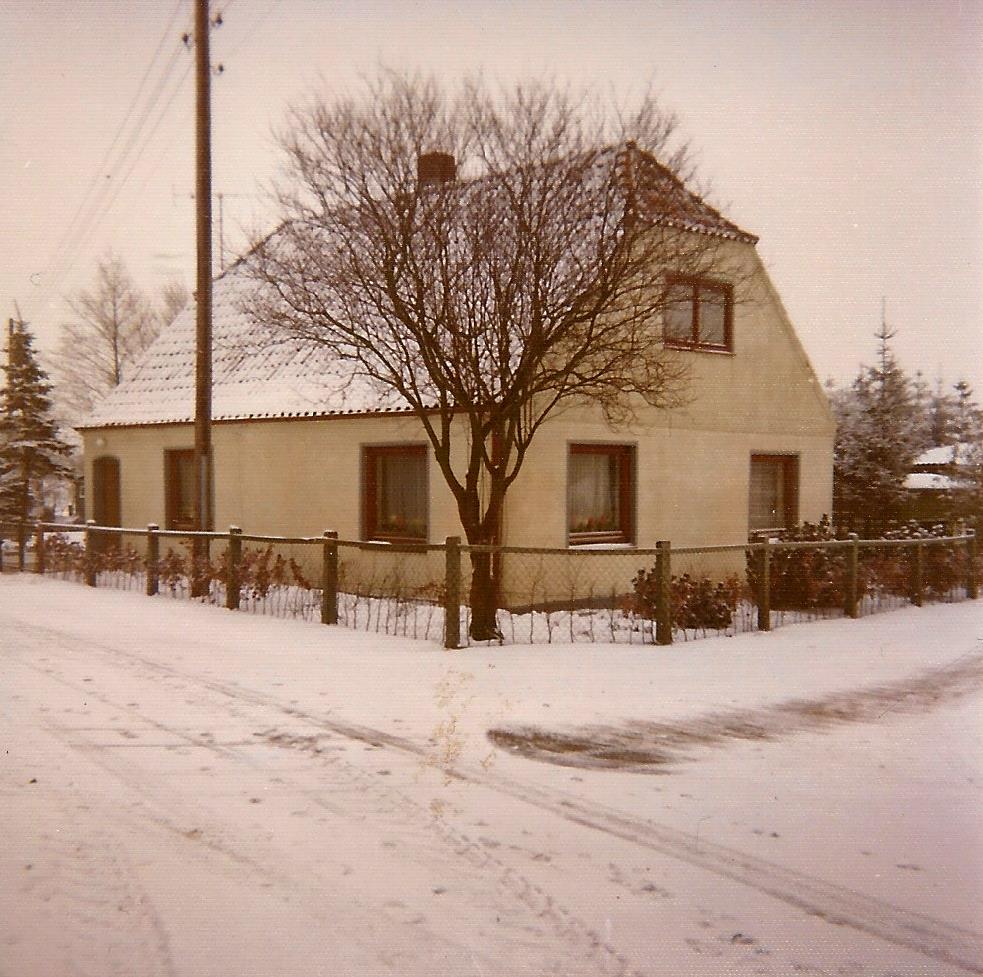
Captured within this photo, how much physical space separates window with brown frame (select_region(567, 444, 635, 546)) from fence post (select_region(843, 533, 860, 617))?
331cm

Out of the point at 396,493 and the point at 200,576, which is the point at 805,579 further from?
the point at 200,576

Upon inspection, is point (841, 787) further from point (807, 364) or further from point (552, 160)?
point (807, 364)

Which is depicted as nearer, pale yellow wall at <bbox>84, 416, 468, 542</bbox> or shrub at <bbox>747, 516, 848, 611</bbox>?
shrub at <bbox>747, 516, 848, 611</bbox>

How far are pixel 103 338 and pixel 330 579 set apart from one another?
36.0 meters

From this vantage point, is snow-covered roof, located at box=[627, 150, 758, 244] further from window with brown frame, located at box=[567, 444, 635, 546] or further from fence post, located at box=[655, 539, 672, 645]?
window with brown frame, located at box=[567, 444, 635, 546]

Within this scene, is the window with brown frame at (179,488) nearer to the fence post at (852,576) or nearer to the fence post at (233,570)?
the fence post at (233,570)

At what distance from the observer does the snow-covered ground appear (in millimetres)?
3725

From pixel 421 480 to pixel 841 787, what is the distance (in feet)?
31.5

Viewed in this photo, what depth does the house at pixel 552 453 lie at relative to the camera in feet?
44.8

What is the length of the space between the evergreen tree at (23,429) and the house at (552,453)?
23.8 ft

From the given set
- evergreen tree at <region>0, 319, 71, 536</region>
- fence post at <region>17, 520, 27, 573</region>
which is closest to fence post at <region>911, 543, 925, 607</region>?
fence post at <region>17, 520, 27, 573</region>

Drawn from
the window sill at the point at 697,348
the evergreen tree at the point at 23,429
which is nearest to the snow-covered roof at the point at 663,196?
the window sill at the point at 697,348

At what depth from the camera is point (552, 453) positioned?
1308 centimetres

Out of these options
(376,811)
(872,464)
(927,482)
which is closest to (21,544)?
(376,811)
